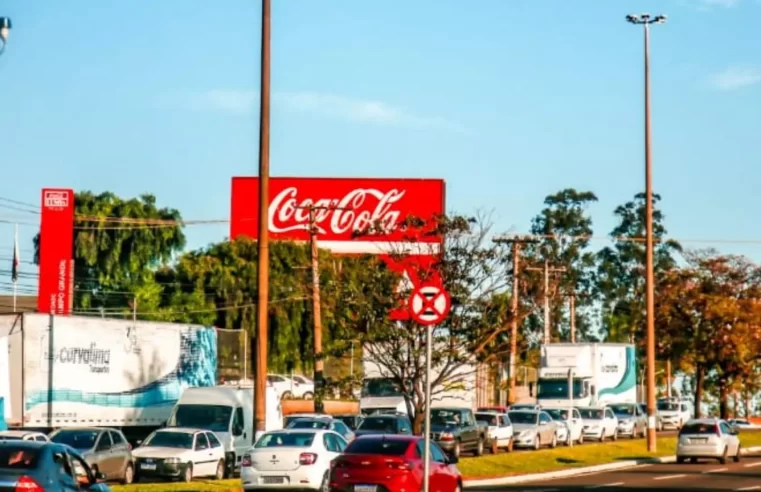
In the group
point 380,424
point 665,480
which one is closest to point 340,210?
point 380,424

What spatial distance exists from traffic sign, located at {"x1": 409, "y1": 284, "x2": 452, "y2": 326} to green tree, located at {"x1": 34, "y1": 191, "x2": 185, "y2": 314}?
6654 centimetres

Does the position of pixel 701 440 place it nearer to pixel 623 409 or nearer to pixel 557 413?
pixel 557 413

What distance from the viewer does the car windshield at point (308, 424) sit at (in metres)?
41.3

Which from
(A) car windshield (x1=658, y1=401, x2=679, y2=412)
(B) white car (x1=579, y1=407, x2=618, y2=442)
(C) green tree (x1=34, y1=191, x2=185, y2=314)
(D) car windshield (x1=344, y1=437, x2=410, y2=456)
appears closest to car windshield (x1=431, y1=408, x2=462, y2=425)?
(B) white car (x1=579, y1=407, x2=618, y2=442)

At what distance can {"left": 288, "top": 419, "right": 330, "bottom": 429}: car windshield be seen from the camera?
41272 mm

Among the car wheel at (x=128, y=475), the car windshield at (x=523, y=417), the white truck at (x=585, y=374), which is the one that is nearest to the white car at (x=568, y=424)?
the white truck at (x=585, y=374)

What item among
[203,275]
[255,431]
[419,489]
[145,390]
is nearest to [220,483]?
[255,431]

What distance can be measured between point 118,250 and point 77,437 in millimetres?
54169

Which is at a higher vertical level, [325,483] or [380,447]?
[380,447]

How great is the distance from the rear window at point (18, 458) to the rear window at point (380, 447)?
9.31 metres

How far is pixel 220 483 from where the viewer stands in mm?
33281

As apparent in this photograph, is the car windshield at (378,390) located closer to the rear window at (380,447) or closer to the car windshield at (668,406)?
the rear window at (380,447)

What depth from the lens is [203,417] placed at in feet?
133

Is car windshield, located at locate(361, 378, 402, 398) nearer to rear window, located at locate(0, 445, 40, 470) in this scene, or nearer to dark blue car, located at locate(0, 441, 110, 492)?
dark blue car, located at locate(0, 441, 110, 492)
